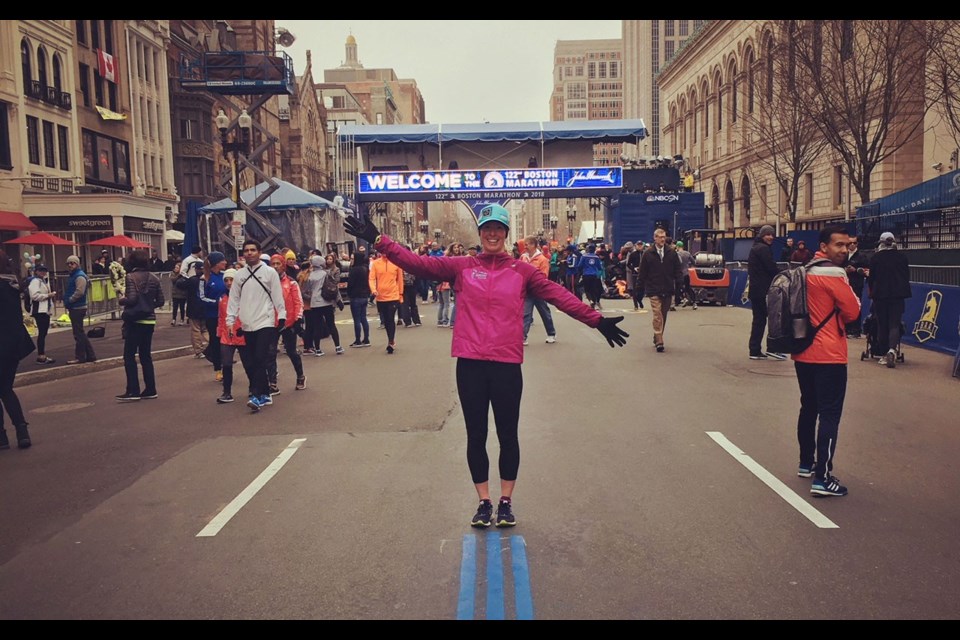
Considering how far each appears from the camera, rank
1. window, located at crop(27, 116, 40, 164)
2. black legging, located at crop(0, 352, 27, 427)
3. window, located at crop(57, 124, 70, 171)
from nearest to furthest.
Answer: black legging, located at crop(0, 352, 27, 427)
window, located at crop(27, 116, 40, 164)
window, located at crop(57, 124, 70, 171)

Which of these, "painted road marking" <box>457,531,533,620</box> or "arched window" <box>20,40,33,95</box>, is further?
"arched window" <box>20,40,33,95</box>

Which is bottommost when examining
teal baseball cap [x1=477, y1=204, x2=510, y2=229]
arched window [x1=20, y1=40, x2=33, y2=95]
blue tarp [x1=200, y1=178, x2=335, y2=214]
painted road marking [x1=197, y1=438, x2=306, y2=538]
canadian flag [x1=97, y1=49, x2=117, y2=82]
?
painted road marking [x1=197, y1=438, x2=306, y2=538]

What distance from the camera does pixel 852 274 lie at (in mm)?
14922

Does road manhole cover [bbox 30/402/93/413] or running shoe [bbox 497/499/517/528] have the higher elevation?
running shoe [bbox 497/499/517/528]

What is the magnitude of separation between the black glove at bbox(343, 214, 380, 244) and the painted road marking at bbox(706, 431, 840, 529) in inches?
131

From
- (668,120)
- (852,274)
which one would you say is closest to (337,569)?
Answer: (852,274)

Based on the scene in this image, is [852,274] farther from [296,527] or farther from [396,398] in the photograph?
[296,527]

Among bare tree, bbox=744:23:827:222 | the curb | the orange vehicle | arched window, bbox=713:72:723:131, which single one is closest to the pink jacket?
the curb

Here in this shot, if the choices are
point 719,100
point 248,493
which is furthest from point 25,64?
point 719,100

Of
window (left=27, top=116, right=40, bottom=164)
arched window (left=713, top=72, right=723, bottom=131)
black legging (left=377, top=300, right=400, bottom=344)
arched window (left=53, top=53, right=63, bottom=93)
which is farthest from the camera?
arched window (left=713, top=72, right=723, bottom=131)

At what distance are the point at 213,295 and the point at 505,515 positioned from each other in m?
8.65

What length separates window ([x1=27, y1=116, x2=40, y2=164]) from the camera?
35.3 meters

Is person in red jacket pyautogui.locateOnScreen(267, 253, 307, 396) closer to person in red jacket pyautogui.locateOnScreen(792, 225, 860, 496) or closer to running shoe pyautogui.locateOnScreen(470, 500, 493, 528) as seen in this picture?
running shoe pyautogui.locateOnScreen(470, 500, 493, 528)

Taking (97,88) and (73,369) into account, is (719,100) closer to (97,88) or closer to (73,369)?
(97,88)
